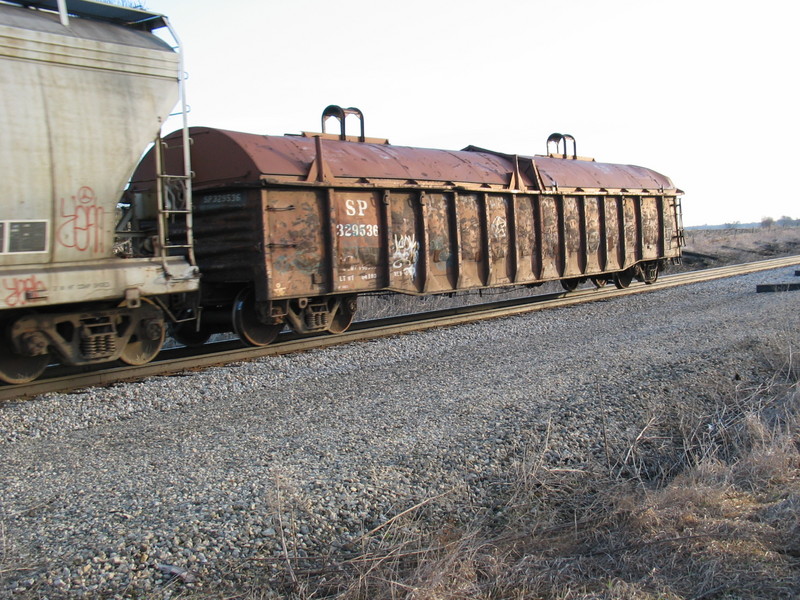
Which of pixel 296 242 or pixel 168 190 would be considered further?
pixel 296 242

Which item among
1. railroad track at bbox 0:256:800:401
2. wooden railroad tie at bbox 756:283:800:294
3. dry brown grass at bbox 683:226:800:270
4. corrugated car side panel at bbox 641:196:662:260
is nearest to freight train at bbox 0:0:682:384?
railroad track at bbox 0:256:800:401

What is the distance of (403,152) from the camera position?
11570 mm

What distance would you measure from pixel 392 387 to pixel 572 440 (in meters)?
2.33

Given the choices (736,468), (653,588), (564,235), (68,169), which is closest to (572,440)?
(736,468)

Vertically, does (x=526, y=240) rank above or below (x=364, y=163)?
below

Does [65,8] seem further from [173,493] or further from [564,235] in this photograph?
[564,235]

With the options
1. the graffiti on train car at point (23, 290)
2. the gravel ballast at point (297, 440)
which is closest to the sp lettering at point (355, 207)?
the gravel ballast at point (297, 440)

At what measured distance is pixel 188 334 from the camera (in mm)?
10219

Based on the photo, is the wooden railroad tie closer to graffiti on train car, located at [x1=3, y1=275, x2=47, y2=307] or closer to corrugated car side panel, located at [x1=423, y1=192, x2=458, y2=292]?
corrugated car side panel, located at [x1=423, y1=192, x2=458, y2=292]

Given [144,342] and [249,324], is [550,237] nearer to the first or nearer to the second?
[249,324]

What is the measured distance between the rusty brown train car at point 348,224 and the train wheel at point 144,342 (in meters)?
0.66

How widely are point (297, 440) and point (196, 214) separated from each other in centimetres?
535

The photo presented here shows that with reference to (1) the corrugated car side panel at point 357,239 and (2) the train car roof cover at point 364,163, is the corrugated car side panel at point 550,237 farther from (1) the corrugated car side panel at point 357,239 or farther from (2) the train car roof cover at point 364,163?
(1) the corrugated car side panel at point 357,239

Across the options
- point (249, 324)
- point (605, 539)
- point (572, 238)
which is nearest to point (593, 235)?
point (572, 238)
